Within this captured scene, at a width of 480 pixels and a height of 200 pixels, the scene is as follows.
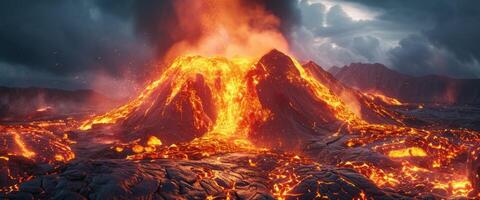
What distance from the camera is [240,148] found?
3158 cm

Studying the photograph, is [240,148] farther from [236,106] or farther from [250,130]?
[236,106]

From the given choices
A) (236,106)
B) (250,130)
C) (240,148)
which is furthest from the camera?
(236,106)

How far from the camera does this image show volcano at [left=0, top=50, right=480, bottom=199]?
1834cm

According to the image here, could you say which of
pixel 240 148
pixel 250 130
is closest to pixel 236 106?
pixel 250 130

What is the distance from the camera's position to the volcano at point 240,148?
18.3 m

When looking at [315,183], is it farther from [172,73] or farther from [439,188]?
[172,73]

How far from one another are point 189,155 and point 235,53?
29.0 m

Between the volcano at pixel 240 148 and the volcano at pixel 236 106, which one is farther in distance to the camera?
the volcano at pixel 236 106

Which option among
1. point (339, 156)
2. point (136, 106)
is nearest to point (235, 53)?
point (136, 106)

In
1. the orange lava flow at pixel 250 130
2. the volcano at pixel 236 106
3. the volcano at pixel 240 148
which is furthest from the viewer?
the volcano at pixel 236 106

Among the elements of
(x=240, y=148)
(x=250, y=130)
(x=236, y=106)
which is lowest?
(x=240, y=148)

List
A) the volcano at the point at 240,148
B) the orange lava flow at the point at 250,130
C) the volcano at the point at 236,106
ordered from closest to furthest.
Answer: the volcano at the point at 240,148 < the orange lava flow at the point at 250,130 < the volcano at the point at 236,106

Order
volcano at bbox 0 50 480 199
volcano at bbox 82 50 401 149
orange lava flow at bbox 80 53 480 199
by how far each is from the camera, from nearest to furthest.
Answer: volcano at bbox 0 50 480 199 → orange lava flow at bbox 80 53 480 199 → volcano at bbox 82 50 401 149

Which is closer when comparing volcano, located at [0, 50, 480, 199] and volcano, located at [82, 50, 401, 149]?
volcano, located at [0, 50, 480, 199]
